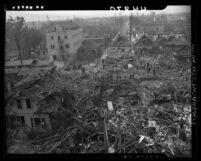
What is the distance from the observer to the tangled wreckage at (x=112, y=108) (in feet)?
5.08

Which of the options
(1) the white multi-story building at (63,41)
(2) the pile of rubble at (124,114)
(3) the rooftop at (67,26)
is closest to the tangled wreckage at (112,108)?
(2) the pile of rubble at (124,114)

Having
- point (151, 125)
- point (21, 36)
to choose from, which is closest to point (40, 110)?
point (21, 36)

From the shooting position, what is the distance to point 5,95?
62.0 inches

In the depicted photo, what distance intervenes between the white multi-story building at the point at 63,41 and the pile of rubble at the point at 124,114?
0.15 metres

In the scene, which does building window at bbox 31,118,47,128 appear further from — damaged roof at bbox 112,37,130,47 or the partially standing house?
damaged roof at bbox 112,37,130,47

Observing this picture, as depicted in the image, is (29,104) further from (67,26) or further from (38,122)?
(67,26)

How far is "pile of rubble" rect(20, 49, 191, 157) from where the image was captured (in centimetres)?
154

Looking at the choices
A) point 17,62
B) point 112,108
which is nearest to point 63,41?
point 17,62

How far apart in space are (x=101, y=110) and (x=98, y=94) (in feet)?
0.33

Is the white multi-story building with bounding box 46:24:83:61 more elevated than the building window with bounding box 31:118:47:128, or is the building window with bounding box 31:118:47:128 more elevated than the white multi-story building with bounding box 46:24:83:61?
the white multi-story building with bounding box 46:24:83:61

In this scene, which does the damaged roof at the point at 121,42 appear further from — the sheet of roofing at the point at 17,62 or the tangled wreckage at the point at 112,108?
the sheet of roofing at the point at 17,62

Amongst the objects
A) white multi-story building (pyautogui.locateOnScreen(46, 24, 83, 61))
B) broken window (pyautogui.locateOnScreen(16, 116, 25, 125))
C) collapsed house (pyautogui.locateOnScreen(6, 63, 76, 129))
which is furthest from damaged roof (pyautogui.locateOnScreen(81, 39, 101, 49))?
broken window (pyautogui.locateOnScreen(16, 116, 25, 125))

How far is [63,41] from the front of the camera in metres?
1.59

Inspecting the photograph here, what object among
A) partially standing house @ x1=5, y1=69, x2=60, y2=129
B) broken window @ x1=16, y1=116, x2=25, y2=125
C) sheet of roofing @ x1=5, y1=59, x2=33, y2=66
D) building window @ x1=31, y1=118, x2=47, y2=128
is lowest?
building window @ x1=31, y1=118, x2=47, y2=128
